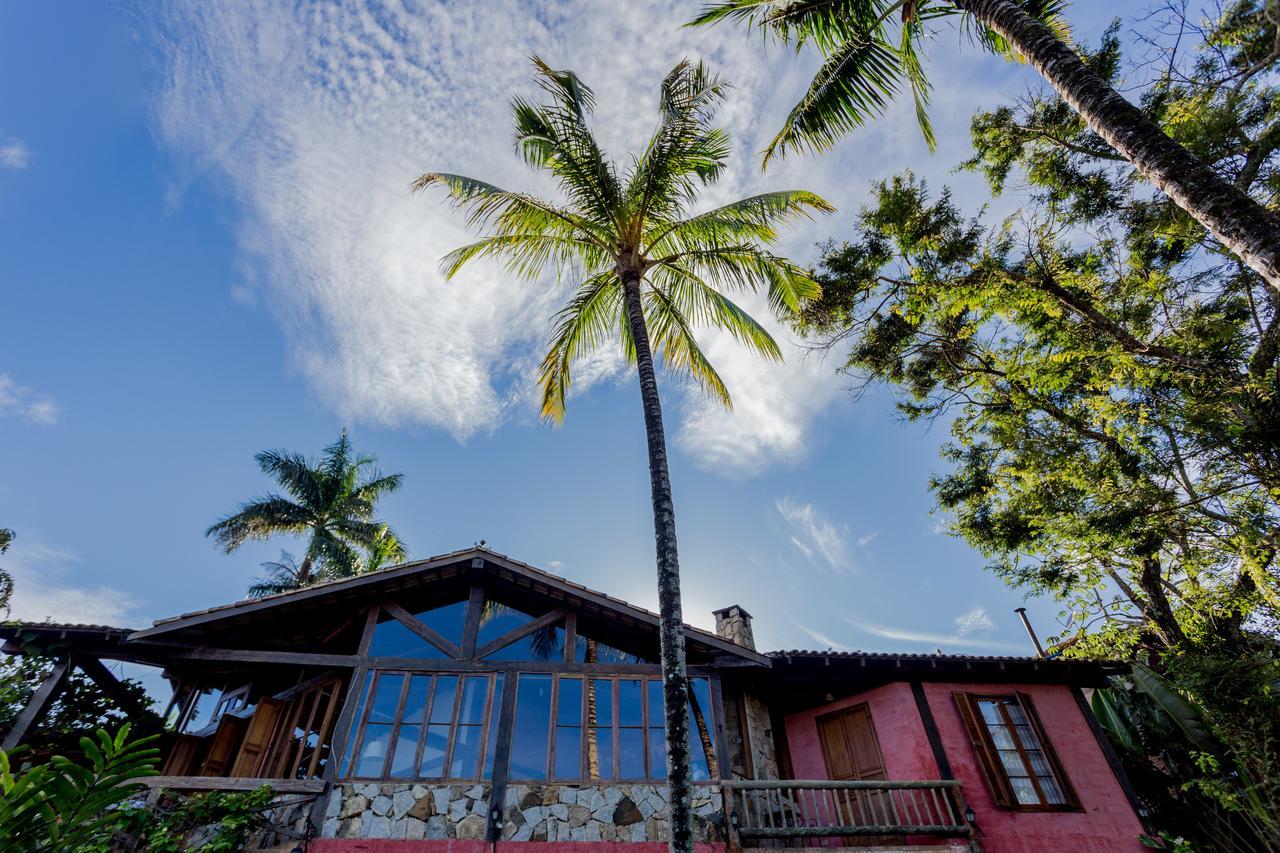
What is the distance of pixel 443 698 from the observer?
10203 millimetres

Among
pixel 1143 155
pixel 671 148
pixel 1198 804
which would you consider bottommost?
pixel 1198 804

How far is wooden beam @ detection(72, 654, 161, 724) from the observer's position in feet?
33.6

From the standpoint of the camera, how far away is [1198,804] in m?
11.9

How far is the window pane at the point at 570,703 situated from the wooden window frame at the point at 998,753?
728 cm

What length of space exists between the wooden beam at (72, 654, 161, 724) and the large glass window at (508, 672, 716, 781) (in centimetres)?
709

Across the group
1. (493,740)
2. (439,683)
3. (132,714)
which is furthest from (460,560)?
(132,714)

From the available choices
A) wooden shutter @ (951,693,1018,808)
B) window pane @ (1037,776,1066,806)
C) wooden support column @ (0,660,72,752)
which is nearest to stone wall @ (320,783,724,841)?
wooden support column @ (0,660,72,752)

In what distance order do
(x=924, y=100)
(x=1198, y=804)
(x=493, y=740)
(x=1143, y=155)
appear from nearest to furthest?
(x=1143, y=155) < (x=924, y=100) < (x=493, y=740) < (x=1198, y=804)

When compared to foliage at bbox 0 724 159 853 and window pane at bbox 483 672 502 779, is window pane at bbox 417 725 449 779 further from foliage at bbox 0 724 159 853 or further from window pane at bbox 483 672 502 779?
foliage at bbox 0 724 159 853

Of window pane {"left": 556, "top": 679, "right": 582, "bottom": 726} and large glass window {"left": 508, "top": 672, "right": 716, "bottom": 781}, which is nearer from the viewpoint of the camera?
large glass window {"left": 508, "top": 672, "right": 716, "bottom": 781}

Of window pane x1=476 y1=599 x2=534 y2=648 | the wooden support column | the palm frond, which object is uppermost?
the palm frond

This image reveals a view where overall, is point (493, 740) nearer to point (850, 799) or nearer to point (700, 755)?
point (700, 755)

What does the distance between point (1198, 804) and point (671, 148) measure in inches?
622

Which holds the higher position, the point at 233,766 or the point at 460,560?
the point at 460,560
